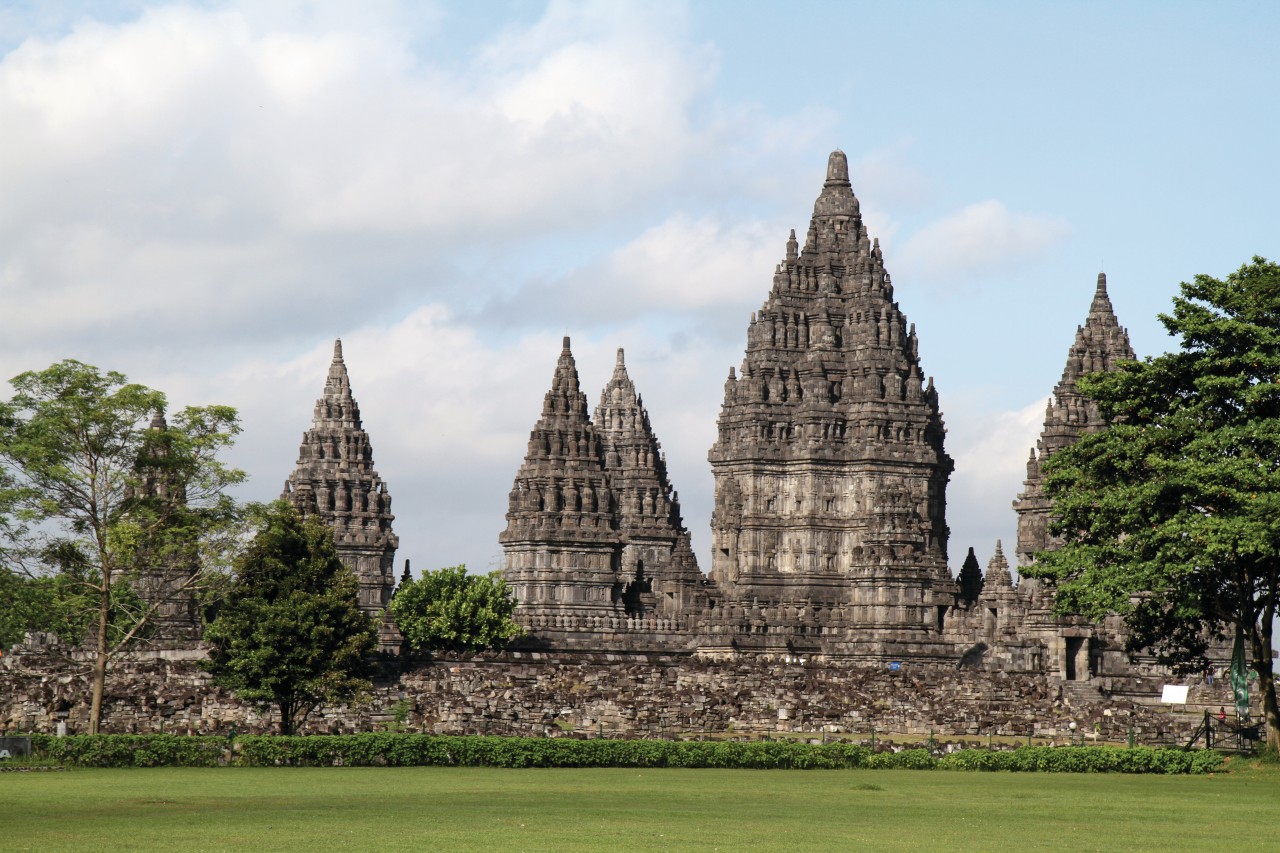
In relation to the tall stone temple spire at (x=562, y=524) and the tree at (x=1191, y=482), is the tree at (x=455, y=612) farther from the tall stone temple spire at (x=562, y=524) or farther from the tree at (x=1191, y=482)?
the tree at (x=1191, y=482)

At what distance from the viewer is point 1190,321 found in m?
63.5

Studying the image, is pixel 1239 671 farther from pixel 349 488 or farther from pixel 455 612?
pixel 349 488

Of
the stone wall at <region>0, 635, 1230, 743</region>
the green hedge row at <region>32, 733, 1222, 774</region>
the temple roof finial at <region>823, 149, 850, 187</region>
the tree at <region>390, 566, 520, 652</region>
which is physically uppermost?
the temple roof finial at <region>823, 149, 850, 187</region>

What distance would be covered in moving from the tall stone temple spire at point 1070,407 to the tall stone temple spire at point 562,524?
984 inches

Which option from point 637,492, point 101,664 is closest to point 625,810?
point 101,664

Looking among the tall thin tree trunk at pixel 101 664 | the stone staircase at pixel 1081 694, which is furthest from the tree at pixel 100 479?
the stone staircase at pixel 1081 694

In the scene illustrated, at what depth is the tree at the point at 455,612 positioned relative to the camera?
4712 inches

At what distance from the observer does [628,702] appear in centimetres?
8194

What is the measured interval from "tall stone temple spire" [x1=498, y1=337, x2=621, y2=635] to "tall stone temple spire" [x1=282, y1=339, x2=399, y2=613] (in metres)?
18.4

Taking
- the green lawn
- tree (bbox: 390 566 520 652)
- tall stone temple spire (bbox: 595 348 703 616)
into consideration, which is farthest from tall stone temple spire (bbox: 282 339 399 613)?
the green lawn

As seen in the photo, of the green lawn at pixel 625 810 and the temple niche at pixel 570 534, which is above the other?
the temple niche at pixel 570 534

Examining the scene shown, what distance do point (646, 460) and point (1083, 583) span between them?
94649mm

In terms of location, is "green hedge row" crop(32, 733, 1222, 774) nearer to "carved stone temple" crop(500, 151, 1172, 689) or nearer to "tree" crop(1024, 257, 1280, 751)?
"tree" crop(1024, 257, 1280, 751)

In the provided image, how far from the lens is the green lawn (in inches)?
1640
